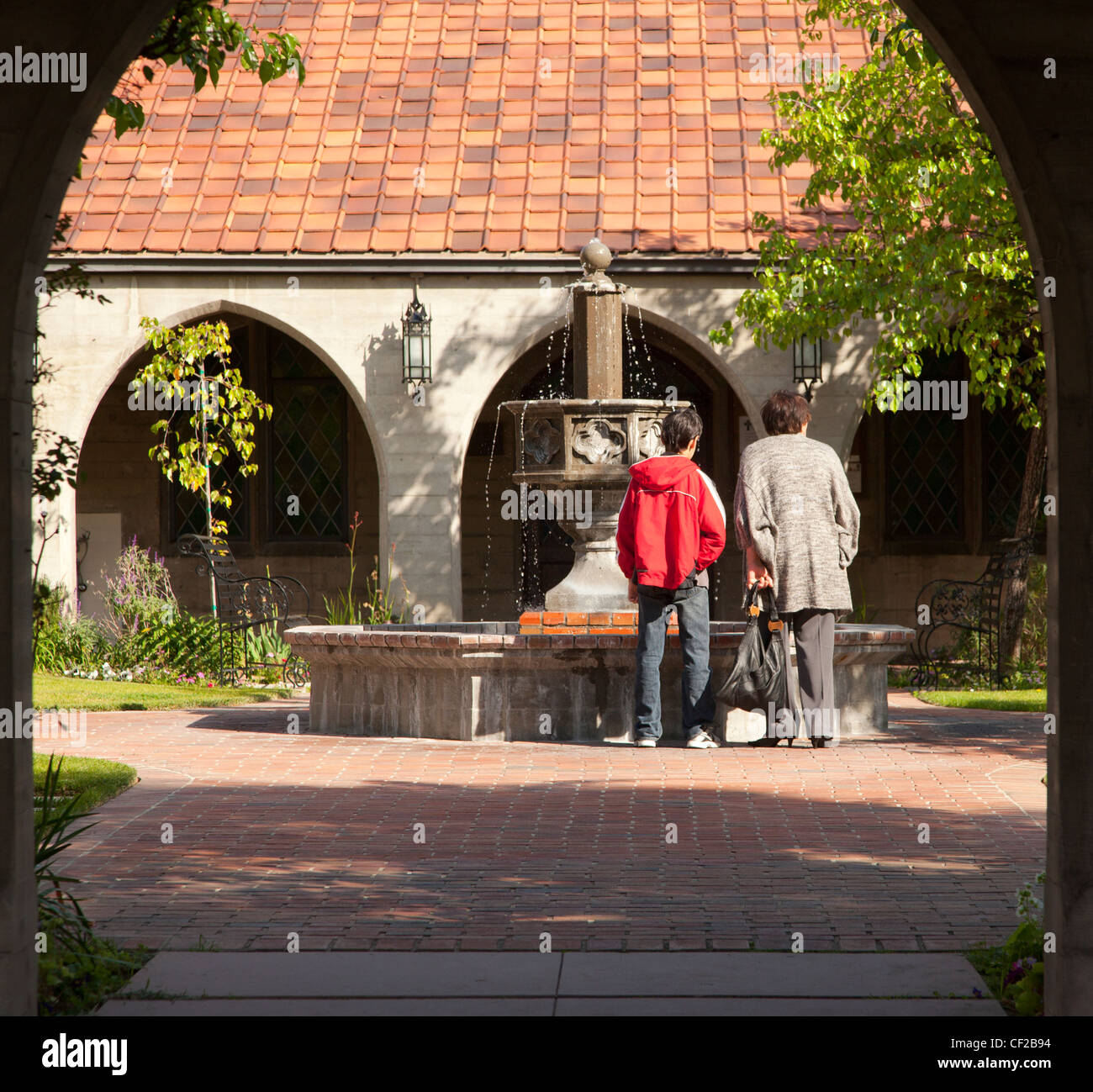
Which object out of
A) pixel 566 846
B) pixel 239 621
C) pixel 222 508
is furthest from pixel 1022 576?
pixel 222 508

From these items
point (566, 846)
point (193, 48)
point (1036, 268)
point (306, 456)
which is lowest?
point (566, 846)

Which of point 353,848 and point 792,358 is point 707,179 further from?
point 353,848

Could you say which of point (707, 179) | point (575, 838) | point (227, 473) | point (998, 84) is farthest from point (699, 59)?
point (998, 84)

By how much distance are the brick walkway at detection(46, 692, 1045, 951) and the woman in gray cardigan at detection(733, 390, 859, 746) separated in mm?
543

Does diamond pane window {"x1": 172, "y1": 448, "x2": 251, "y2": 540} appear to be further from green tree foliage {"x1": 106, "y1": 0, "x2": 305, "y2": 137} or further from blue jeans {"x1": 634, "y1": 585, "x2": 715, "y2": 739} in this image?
green tree foliage {"x1": 106, "y1": 0, "x2": 305, "y2": 137}

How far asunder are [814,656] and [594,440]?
7.12 feet

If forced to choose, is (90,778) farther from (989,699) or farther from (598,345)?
(989,699)

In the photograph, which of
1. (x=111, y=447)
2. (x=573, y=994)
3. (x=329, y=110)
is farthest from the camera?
(x=111, y=447)

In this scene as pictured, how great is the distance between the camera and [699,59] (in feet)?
57.2

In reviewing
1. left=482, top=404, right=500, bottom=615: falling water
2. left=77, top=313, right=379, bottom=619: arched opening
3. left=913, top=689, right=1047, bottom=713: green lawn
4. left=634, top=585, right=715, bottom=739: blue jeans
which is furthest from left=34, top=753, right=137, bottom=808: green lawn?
left=77, top=313, right=379, bottom=619: arched opening

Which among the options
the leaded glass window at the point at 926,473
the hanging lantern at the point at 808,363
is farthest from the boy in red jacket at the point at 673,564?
the leaded glass window at the point at 926,473

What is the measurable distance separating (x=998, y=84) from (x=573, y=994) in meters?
2.36

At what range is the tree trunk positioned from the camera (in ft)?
45.5

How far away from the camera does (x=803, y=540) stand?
873 cm
